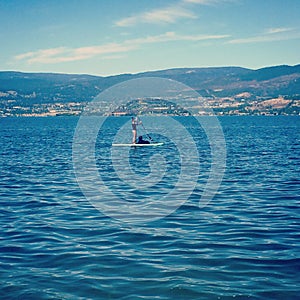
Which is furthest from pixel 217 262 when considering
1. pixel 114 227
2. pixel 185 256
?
pixel 114 227

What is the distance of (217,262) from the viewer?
1700 cm

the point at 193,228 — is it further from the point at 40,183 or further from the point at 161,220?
the point at 40,183

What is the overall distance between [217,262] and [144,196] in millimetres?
14557

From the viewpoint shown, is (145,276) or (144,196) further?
(144,196)

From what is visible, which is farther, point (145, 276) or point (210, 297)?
point (145, 276)

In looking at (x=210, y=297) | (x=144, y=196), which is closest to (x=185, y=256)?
(x=210, y=297)

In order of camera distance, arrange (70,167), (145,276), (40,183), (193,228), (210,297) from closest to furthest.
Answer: (210,297) < (145,276) < (193,228) < (40,183) < (70,167)

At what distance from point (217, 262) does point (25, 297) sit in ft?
22.8

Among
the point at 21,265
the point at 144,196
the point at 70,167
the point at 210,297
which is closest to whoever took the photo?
the point at 210,297

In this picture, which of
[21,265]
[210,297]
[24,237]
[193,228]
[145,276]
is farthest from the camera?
[193,228]

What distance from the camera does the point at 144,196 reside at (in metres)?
31.2

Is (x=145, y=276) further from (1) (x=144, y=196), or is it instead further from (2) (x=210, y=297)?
(1) (x=144, y=196)

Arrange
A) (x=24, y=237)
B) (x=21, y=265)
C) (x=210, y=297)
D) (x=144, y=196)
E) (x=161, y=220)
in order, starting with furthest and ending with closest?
(x=144, y=196) → (x=161, y=220) → (x=24, y=237) → (x=21, y=265) → (x=210, y=297)

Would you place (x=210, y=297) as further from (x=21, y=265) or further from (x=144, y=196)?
(x=144, y=196)
